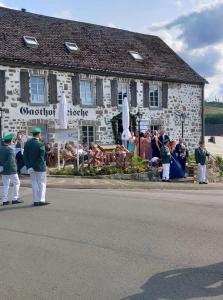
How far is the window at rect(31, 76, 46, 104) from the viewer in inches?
1057

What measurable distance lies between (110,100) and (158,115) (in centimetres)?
401

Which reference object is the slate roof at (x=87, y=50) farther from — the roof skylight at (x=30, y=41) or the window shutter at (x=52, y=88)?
the window shutter at (x=52, y=88)

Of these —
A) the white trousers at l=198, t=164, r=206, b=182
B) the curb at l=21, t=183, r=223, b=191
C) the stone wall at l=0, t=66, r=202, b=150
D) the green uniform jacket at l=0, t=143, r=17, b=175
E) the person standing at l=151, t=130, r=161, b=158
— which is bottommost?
the curb at l=21, t=183, r=223, b=191

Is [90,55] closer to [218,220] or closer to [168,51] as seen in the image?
[168,51]

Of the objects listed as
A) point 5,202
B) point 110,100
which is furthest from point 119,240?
point 110,100

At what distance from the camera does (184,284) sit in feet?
18.2

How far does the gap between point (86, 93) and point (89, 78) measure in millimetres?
889

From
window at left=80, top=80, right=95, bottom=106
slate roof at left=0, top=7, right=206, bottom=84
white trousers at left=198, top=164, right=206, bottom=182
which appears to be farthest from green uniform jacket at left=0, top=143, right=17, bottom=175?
window at left=80, top=80, right=95, bottom=106

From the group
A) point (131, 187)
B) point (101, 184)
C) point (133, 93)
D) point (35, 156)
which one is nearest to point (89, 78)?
point (133, 93)

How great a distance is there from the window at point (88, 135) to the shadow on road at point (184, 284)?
23006 mm

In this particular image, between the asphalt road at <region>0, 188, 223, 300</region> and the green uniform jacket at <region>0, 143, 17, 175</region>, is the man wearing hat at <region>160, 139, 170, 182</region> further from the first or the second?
the green uniform jacket at <region>0, 143, 17, 175</region>

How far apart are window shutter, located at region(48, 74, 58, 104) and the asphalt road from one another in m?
16.7

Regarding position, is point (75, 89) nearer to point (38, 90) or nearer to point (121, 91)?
point (38, 90)

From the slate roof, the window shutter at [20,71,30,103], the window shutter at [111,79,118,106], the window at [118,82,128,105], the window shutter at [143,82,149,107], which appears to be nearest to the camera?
the window shutter at [20,71,30,103]
